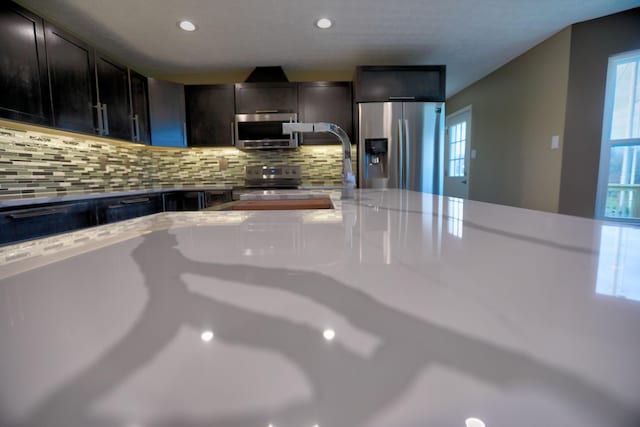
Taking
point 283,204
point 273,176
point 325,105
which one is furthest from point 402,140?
point 283,204

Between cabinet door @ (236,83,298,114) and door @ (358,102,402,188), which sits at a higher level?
cabinet door @ (236,83,298,114)

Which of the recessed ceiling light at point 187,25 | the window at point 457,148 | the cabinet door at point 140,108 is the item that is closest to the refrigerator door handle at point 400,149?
the window at point 457,148

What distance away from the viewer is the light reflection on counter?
24 centimetres

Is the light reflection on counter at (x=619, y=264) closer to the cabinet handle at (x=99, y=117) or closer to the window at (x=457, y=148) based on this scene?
the cabinet handle at (x=99, y=117)

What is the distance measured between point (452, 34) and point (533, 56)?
1.08m

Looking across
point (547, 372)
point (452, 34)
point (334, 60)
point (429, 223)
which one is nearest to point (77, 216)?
point (429, 223)

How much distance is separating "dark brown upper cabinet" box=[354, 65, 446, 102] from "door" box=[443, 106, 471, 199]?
1465mm

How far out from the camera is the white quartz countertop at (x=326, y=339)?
120 mm

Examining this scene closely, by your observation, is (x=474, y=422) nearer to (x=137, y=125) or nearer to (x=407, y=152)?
(x=407, y=152)

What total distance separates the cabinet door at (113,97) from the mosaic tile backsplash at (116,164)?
Result: 0.82 ft

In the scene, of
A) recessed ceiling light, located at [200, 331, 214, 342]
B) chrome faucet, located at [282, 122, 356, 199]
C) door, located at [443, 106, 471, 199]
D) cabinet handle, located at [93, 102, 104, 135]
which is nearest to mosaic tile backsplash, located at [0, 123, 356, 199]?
cabinet handle, located at [93, 102, 104, 135]

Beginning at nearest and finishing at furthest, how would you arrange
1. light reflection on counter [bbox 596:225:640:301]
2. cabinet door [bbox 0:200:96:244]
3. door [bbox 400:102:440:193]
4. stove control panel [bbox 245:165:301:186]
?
light reflection on counter [bbox 596:225:640:301] → cabinet door [bbox 0:200:96:244] → door [bbox 400:102:440:193] → stove control panel [bbox 245:165:301:186]

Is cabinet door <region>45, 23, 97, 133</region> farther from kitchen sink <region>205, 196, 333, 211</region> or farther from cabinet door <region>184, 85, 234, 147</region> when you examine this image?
kitchen sink <region>205, 196, 333, 211</region>

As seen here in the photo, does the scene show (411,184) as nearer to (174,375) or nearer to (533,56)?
(533,56)
